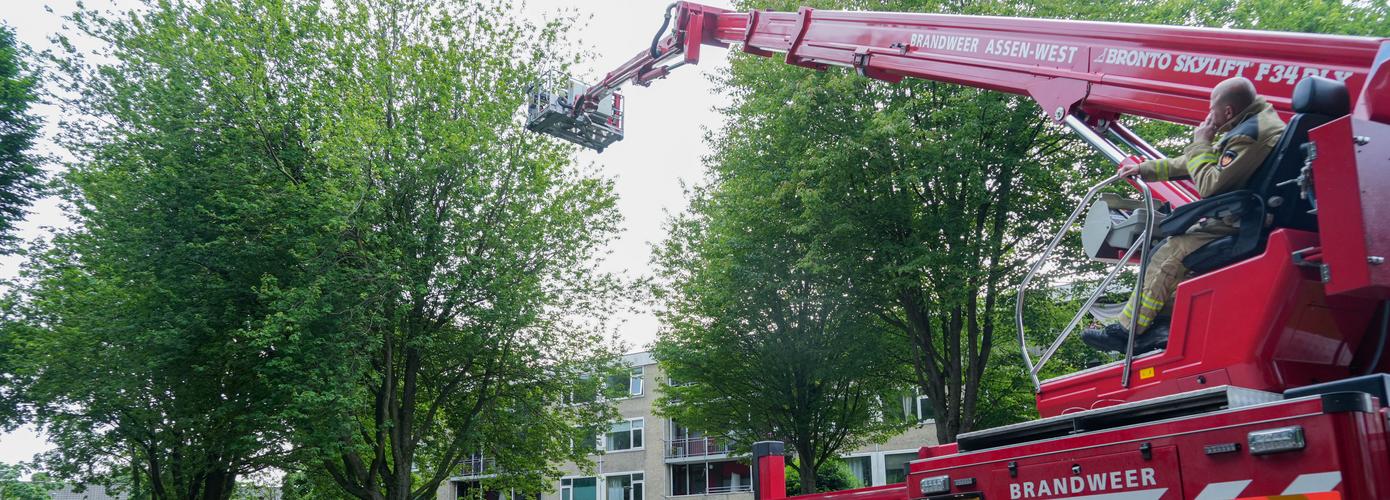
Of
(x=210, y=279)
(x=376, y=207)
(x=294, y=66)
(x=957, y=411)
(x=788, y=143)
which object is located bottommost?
(x=957, y=411)

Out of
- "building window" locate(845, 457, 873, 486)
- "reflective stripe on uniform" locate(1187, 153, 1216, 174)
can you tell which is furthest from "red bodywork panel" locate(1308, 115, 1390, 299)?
"building window" locate(845, 457, 873, 486)

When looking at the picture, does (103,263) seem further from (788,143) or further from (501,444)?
(788,143)

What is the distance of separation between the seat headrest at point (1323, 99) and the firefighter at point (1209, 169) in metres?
0.27

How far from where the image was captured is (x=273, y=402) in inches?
653

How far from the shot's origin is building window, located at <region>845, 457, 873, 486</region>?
124 ft

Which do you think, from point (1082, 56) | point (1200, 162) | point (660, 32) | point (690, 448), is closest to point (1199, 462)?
point (1200, 162)

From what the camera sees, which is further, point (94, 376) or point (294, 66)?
point (294, 66)

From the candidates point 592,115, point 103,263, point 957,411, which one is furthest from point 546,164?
point 957,411

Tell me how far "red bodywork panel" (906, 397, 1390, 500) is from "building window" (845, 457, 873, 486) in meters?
33.8

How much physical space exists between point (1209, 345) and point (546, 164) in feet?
52.5

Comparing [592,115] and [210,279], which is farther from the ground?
[592,115]

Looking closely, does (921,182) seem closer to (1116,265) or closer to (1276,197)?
(1116,265)

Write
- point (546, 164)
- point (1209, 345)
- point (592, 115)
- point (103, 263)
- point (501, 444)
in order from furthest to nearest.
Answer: point (501, 444), point (546, 164), point (592, 115), point (103, 263), point (1209, 345)

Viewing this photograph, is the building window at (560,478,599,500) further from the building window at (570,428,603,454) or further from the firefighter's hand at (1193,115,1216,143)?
the firefighter's hand at (1193,115,1216,143)
